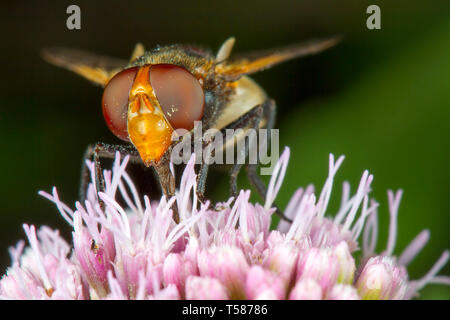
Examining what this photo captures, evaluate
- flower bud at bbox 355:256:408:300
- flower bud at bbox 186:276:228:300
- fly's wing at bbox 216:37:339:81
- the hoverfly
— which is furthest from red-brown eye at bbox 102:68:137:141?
flower bud at bbox 355:256:408:300

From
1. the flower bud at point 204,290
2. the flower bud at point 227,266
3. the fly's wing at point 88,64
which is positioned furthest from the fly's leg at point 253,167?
the fly's wing at point 88,64

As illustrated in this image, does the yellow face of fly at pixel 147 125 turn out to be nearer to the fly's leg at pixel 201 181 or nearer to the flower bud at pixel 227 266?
the fly's leg at pixel 201 181

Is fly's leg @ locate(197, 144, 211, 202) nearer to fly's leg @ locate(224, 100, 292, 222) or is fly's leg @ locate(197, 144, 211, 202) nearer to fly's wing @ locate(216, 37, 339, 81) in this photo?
fly's leg @ locate(224, 100, 292, 222)

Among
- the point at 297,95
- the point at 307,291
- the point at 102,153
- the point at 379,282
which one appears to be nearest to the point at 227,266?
the point at 307,291
